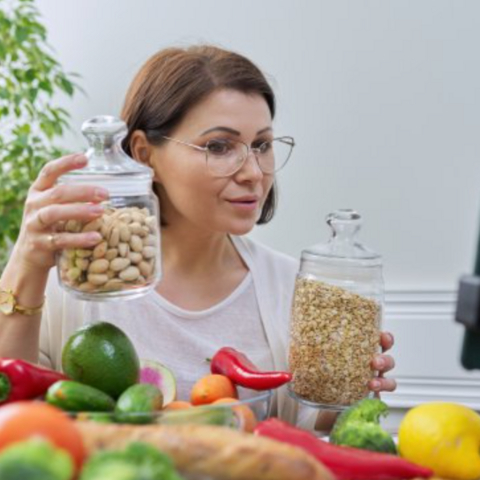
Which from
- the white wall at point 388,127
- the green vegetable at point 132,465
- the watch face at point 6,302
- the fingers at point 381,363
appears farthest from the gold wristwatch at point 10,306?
the white wall at point 388,127

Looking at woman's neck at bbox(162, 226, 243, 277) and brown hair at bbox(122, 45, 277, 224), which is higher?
brown hair at bbox(122, 45, 277, 224)

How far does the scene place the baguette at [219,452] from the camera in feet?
1.76

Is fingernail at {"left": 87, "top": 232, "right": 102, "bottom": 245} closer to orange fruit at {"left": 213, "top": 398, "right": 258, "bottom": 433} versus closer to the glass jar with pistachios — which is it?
the glass jar with pistachios

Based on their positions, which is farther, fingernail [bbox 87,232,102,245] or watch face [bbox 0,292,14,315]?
watch face [bbox 0,292,14,315]

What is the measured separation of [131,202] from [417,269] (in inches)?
67.1

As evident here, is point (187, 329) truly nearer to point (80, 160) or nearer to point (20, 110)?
point (80, 160)

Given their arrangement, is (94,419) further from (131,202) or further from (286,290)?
(286,290)

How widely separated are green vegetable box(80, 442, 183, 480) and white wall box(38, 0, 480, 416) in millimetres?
2092

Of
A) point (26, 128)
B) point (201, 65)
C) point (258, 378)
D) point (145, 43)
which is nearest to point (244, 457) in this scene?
point (258, 378)

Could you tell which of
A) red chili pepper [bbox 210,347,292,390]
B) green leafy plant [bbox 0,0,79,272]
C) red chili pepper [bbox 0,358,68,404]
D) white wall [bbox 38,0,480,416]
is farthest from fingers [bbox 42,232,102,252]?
white wall [bbox 38,0,480,416]

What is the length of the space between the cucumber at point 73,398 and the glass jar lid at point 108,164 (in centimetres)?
27

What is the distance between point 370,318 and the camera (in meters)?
1.08

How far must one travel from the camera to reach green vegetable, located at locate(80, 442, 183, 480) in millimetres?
452

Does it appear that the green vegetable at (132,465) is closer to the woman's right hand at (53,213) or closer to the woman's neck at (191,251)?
the woman's right hand at (53,213)
